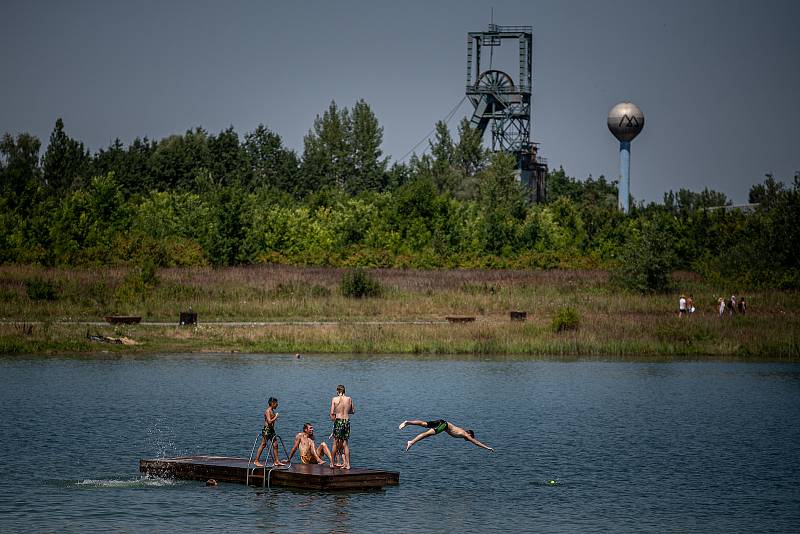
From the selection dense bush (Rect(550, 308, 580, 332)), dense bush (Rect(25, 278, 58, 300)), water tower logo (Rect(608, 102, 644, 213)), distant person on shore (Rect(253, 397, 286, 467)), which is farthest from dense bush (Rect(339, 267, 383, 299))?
water tower logo (Rect(608, 102, 644, 213))

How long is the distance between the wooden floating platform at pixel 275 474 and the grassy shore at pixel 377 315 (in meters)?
30.7

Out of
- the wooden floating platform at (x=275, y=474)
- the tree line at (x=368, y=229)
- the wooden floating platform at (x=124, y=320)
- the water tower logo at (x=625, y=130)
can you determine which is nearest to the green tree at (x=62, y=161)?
the tree line at (x=368, y=229)

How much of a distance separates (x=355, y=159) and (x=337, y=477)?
6014 inches

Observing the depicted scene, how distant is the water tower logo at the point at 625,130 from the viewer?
156375 mm

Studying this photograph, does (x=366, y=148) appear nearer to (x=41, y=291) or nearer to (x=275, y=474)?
(x=41, y=291)

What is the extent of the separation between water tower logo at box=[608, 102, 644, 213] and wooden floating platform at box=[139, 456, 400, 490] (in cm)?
12221

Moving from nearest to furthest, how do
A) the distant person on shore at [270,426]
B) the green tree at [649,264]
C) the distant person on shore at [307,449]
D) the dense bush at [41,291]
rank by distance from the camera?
1. the distant person on shore at [270,426]
2. the distant person on shore at [307,449]
3. the dense bush at [41,291]
4. the green tree at [649,264]

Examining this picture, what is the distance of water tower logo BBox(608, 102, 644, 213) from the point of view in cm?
15638

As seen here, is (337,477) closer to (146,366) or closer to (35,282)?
(146,366)

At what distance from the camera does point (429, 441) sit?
1889 inches

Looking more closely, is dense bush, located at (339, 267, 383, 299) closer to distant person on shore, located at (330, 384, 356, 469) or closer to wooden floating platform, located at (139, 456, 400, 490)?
wooden floating platform, located at (139, 456, 400, 490)

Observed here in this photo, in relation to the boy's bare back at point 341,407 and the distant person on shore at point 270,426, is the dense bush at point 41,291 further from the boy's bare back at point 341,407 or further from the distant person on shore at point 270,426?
the boy's bare back at point 341,407

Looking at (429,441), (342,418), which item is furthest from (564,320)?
(342,418)

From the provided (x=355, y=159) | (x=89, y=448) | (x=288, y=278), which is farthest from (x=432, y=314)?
(x=355, y=159)
